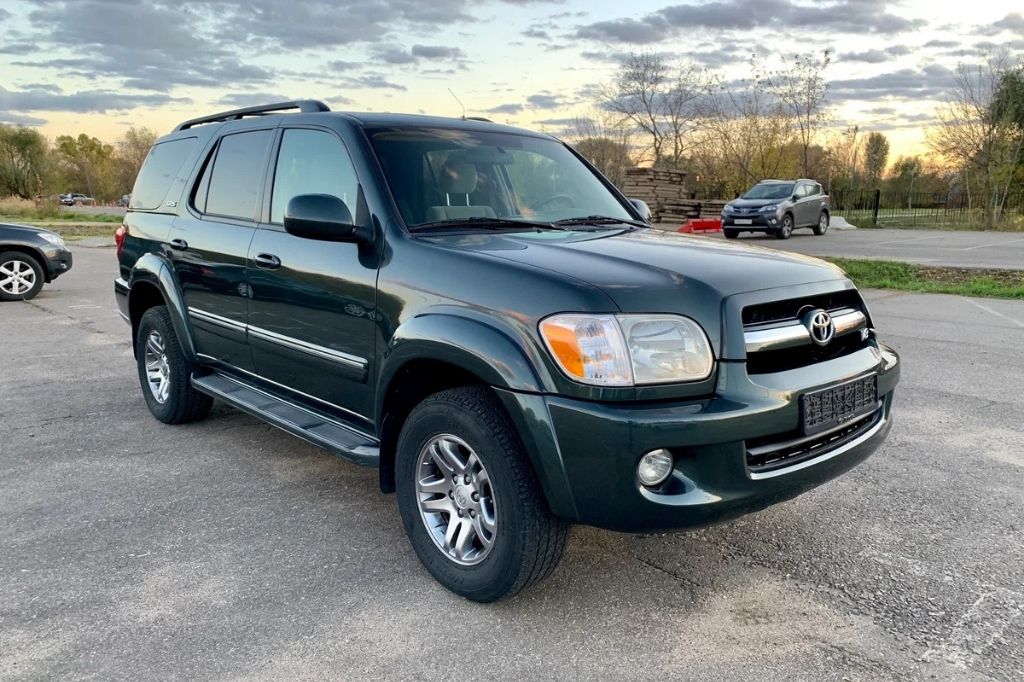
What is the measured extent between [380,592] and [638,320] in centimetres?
147

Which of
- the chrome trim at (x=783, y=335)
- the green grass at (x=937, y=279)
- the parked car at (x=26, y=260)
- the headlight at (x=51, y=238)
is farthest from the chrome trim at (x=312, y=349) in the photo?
the headlight at (x=51, y=238)

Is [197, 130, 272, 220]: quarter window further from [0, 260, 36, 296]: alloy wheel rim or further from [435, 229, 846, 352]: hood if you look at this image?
[0, 260, 36, 296]: alloy wheel rim

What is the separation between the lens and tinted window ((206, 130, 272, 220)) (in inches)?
169

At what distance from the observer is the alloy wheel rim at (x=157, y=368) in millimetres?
5188

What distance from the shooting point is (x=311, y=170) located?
12.8 feet

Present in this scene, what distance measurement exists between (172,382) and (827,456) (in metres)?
3.97

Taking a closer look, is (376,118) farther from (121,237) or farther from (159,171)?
(121,237)

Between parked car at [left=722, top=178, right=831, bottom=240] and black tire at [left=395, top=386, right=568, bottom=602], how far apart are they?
20.3 m

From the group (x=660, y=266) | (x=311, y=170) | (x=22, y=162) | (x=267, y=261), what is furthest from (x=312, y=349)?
(x=22, y=162)

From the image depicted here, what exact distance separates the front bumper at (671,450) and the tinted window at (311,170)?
60.6 inches

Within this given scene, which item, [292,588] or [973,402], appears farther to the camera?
[973,402]

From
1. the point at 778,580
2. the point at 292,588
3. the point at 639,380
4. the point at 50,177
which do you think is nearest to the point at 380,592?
the point at 292,588

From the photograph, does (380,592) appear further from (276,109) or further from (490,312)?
(276,109)

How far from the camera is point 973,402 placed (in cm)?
566
